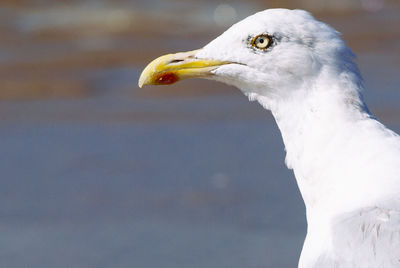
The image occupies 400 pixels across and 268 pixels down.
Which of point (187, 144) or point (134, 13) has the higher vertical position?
point (134, 13)

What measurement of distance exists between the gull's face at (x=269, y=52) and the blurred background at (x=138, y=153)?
84.4 inches

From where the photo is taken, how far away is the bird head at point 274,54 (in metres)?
4.02

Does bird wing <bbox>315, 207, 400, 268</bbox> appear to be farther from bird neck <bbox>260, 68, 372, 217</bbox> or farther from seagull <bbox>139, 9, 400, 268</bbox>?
bird neck <bbox>260, 68, 372, 217</bbox>

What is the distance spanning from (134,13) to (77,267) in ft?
30.3

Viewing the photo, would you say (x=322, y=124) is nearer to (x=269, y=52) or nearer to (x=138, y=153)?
(x=269, y=52)

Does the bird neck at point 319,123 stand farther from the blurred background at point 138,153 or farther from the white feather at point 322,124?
the blurred background at point 138,153

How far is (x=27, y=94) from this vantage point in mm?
10820

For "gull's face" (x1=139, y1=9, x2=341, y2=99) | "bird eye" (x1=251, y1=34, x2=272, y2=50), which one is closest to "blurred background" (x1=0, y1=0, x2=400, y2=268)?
"gull's face" (x1=139, y1=9, x2=341, y2=99)

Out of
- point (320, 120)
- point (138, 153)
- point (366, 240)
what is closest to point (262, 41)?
point (320, 120)

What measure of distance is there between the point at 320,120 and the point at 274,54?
39 cm

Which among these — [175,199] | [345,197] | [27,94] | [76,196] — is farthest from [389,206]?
[27,94]

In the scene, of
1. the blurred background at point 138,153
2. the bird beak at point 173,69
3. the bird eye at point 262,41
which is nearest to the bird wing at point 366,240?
the bird eye at point 262,41

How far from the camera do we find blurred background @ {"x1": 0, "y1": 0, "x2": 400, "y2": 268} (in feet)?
21.1

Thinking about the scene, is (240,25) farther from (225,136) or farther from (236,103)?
(236,103)
